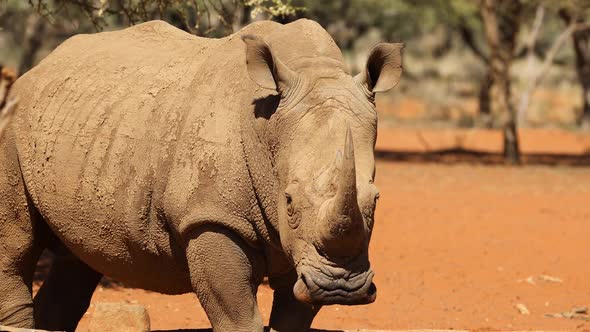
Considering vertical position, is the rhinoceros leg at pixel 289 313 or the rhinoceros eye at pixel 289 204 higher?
the rhinoceros eye at pixel 289 204

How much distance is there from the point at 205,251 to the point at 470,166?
55.7ft

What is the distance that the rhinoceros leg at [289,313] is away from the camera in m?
5.70

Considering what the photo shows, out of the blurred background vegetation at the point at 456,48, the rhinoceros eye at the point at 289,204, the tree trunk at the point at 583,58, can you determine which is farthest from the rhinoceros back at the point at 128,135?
the tree trunk at the point at 583,58

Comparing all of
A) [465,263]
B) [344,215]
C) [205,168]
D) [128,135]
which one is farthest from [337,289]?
[465,263]

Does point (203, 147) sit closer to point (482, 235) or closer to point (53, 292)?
point (53, 292)

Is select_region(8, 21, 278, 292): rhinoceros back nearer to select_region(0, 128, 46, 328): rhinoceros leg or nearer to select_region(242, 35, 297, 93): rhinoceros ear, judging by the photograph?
select_region(0, 128, 46, 328): rhinoceros leg

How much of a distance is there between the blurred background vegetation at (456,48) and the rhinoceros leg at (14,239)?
1124 cm

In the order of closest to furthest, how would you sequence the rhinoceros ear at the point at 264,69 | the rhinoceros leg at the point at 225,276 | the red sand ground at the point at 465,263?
the rhinoceros ear at the point at 264,69 < the rhinoceros leg at the point at 225,276 < the red sand ground at the point at 465,263

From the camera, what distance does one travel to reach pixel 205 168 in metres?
5.26

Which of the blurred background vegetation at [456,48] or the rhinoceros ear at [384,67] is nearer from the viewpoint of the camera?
the rhinoceros ear at [384,67]

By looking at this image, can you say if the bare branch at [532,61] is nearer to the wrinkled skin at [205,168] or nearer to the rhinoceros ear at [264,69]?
the wrinkled skin at [205,168]

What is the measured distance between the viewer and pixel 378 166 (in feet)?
69.9

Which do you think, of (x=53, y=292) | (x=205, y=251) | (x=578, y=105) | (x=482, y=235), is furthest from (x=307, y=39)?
(x=578, y=105)

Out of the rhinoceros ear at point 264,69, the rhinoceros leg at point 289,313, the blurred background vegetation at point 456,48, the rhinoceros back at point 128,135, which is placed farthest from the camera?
the blurred background vegetation at point 456,48
